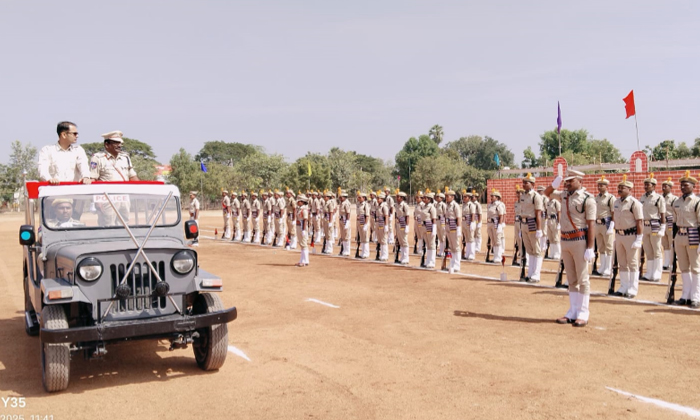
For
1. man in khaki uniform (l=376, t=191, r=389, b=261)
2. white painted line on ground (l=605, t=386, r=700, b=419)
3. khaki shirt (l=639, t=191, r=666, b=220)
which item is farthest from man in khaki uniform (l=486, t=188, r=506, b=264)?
white painted line on ground (l=605, t=386, r=700, b=419)

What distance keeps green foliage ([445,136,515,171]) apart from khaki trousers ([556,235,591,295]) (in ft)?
323

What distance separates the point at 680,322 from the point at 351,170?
193 ft

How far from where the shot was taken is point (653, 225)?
12383mm

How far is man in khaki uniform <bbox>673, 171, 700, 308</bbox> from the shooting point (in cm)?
994

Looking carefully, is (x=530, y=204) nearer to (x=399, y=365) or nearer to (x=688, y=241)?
(x=688, y=241)

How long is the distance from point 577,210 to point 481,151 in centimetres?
10244

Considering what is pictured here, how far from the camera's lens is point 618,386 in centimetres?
591

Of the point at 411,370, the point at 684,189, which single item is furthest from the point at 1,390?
the point at 684,189

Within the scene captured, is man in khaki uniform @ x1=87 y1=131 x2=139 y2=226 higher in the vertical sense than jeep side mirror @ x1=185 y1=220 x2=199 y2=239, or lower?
higher

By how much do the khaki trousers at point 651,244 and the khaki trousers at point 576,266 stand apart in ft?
15.1

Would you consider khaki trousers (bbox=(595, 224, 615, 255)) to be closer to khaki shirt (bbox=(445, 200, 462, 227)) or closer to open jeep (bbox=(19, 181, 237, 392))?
khaki shirt (bbox=(445, 200, 462, 227))

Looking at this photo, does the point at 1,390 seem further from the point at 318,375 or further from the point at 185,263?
the point at 318,375

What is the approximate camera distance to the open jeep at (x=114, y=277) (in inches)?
224

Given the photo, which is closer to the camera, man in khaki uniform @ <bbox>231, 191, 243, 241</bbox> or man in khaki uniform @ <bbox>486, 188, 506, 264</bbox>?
man in khaki uniform @ <bbox>486, 188, 506, 264</bbox>
